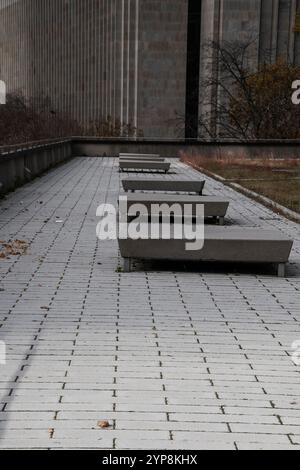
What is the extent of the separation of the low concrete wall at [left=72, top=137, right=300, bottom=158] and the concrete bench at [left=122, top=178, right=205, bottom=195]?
19879mm

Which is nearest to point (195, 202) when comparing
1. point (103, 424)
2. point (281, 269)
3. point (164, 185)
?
point (281, 269)

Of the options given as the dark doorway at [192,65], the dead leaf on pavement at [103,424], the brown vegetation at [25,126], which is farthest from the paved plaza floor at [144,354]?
the dark doorway at [192,65]

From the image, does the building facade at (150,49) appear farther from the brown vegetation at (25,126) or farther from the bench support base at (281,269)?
the bench support base at (281,269)

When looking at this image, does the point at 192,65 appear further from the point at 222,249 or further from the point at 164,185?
the point at 222,249

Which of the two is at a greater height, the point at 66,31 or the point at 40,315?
the point at 66,31

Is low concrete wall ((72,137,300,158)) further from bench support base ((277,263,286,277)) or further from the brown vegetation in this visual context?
bench support base ((277,263,286,277))

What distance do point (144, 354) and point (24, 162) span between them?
57.2ft

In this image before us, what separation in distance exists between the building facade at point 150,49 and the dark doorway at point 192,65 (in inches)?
3.8

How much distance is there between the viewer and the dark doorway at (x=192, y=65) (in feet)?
253

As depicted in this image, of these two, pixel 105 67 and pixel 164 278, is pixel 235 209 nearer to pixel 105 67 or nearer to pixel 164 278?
pixel 164 278

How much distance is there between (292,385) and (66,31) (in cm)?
9625

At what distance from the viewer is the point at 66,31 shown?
9756 cm

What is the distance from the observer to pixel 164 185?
64.9 ft
